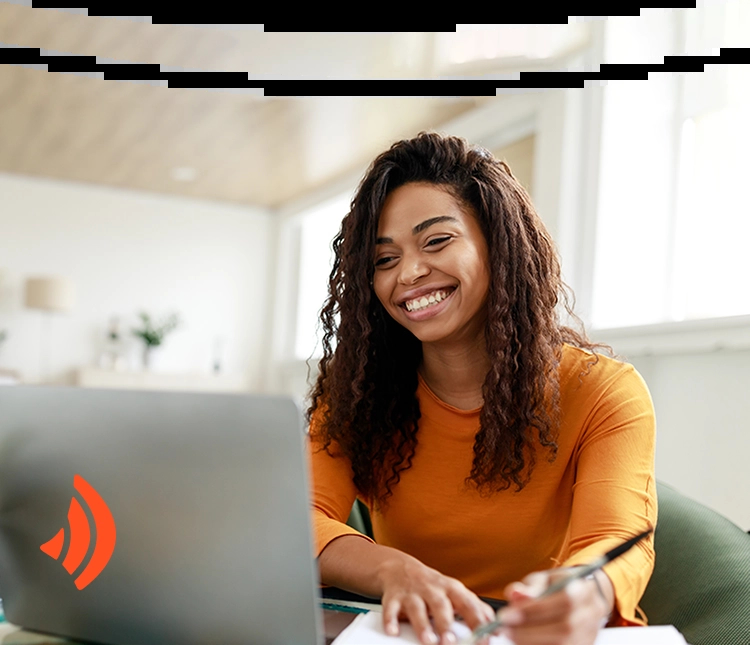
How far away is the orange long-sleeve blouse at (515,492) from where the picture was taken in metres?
1.12

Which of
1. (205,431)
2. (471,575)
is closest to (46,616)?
(205,431)

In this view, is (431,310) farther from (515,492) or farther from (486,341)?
(515,492)

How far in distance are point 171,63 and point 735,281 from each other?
10.6 ft

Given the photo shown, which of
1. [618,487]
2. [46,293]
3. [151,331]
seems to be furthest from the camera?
[151,331]

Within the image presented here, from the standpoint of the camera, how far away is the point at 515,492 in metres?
1.29

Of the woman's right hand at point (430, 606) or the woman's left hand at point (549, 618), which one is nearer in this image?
the woman's left hand at point (549, 618)

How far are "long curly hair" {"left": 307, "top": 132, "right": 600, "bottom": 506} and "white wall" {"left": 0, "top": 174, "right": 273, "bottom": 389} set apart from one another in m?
5.98

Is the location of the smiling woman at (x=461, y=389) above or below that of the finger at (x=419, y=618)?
above

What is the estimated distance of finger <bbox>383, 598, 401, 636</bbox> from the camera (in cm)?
75

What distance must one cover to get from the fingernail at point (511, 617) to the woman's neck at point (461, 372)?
29.7 inches

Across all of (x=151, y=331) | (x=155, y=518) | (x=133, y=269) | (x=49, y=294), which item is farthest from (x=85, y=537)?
(x=133, y=269)

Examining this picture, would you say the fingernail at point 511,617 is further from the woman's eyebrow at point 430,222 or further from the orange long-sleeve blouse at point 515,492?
the woman's eyebrow at point 430,222

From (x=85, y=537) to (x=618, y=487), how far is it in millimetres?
726

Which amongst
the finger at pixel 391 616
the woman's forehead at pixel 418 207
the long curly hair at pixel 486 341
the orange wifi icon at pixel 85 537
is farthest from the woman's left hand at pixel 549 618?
the woman's forehead at pixel 418 207
